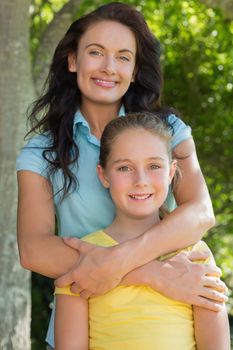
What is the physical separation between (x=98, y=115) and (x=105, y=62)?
24 centimetres

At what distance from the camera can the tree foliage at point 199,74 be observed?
7.78 metres

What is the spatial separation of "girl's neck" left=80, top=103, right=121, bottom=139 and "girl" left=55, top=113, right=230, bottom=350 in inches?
7.9

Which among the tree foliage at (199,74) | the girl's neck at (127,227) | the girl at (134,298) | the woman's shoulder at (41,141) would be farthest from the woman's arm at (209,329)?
the tree foliage at (199,74)

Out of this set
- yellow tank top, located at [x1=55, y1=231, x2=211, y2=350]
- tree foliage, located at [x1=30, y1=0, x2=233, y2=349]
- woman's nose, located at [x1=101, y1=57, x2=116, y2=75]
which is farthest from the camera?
tree foliage, located at [x1=30, y1=0, x2=233, y2=349]

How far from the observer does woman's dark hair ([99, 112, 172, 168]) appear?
10.7 feet

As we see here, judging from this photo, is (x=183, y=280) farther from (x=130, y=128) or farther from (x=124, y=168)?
(x=130, y=128)

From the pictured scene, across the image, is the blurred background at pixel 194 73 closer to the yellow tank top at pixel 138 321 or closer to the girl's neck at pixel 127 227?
the girl's neck at pixel 127 227

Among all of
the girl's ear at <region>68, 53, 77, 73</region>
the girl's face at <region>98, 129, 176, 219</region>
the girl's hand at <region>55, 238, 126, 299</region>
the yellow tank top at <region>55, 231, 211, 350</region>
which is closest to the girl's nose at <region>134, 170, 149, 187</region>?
the girl's face at <region>98, 129, 176, 219</region>

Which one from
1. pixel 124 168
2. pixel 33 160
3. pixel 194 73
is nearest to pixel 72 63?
pixel 33 160

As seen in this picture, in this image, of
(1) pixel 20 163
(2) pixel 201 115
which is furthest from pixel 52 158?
(2) pixel 201 115

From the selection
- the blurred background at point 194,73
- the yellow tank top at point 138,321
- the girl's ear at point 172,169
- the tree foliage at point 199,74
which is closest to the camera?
the yellow tank top at point 138,321

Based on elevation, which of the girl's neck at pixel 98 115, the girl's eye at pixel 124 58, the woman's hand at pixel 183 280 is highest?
the girl's eye at pixel 124 58

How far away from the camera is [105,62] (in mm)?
3383

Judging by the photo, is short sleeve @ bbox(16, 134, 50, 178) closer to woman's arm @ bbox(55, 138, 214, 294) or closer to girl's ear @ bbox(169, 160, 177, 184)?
woman's arm @ bbox(55, 138, 214, 294)
